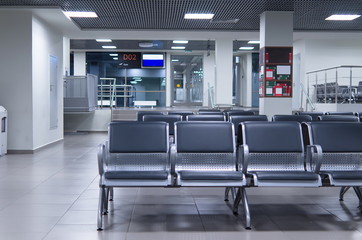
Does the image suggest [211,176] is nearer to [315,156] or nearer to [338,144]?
[315,156]

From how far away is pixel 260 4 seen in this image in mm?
8156

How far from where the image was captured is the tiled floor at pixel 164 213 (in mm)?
3342

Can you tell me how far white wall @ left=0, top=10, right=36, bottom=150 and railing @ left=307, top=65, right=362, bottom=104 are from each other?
24.7ft

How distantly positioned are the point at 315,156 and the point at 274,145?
14.8 inches

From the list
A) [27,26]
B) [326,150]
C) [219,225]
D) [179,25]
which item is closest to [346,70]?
[179,25]

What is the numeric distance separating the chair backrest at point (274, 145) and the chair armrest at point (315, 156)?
0.23 feet

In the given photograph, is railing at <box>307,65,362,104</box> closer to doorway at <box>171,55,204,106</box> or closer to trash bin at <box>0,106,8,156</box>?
doorway at <box>171,55,204,106</box>

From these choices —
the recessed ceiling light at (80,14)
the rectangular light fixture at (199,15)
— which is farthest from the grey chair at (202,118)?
the recessed ceiling light at (80,14)

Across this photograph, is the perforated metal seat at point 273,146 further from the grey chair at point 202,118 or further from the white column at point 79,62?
the white column at point 79,62

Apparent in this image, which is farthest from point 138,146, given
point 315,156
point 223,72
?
point 223,72

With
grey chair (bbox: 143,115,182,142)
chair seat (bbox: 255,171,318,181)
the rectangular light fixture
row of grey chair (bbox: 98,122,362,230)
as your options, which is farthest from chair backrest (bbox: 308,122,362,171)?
the rectangular light fixture

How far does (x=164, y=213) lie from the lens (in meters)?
3.96

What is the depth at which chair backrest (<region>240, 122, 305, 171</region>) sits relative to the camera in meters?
3.98

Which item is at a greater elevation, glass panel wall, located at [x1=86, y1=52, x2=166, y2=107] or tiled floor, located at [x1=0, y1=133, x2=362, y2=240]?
glass panel wall, located at [x1=86, y1=52, x2=166, y2=107]
